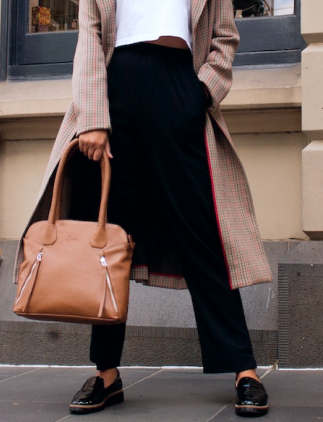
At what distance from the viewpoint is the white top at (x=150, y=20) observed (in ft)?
8.70

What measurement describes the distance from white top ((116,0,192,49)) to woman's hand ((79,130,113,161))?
36cm

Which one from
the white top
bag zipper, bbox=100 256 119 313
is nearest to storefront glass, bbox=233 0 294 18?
the white top

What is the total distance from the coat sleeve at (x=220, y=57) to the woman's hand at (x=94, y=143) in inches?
16.6

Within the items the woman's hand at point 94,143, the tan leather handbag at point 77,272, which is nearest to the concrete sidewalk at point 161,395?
the tan leather handbag at point 77,272

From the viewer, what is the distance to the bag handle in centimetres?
252

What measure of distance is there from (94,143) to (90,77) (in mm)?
248

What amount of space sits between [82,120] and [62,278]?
56 centimetres

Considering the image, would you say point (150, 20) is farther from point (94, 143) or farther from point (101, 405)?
point (101, 405)

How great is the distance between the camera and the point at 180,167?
267cm

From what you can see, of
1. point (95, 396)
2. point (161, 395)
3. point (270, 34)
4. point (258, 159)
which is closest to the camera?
point (95, 396)

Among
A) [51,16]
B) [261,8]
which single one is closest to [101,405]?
[261,8]

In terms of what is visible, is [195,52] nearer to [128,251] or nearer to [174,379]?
[128,251]

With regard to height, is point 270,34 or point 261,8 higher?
point 261,8

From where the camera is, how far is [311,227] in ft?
11.8
